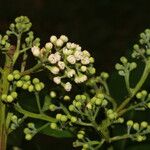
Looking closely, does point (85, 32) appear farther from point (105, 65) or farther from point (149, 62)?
point (149, 62)

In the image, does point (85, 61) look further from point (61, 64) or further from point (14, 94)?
point (14, 94)

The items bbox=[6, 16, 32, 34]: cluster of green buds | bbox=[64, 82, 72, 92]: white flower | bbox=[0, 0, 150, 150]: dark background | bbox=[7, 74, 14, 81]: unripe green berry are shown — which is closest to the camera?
bbox=[7, 74, 14, 81]: unripe green berry

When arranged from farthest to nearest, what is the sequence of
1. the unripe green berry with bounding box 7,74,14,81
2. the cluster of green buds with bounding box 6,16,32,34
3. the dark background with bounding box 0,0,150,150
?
1. the dark background with bounding box 0,0,150,150
2. the cluster of green buds with bounding box 6,16,32,34
3. the unripe green berry with bounding box 7,74,14,81

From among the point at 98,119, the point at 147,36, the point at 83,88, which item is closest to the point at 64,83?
the point at 83,88

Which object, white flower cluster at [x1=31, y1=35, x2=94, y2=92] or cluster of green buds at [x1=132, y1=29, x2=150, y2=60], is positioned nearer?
white flower cluster at [x1=31, y1=35, x2=94, y2=92]

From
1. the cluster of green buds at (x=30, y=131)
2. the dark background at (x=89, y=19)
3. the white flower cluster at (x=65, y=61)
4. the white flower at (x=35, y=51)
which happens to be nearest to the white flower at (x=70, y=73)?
the white flower cluster at (x=65, y=61)

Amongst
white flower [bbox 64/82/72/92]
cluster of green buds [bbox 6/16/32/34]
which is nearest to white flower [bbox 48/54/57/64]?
white flower [bbox 64/82/72/92]

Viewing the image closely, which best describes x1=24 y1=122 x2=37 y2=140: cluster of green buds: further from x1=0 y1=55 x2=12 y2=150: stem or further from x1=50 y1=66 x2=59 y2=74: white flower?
x1=50 y1=66 x2=59 y2=74: white flower
